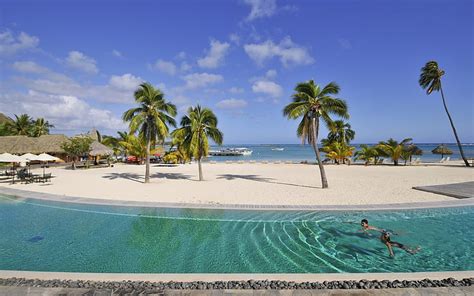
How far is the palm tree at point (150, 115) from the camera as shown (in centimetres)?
1744

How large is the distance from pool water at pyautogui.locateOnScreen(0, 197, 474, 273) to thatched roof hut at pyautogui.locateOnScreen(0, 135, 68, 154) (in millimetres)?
29042

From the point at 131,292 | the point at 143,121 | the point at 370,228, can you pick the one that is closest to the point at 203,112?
the point at 143,121

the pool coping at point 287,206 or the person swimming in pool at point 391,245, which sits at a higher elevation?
the pool coping at point 287,206

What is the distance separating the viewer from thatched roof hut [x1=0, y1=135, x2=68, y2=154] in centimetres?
3320

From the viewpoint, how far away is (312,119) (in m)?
16.0

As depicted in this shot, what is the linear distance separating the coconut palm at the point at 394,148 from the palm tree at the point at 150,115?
28842 mm

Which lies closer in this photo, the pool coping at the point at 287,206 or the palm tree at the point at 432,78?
the pool coping at the point at 287,206

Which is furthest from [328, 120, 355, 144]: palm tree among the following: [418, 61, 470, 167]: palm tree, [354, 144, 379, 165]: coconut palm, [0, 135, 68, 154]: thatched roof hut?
[0, 135, 68, 154]: thatched roof hut

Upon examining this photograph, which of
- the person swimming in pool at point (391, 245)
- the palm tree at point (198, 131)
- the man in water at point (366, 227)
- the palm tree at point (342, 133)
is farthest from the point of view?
the palm tree at point (342, 133)

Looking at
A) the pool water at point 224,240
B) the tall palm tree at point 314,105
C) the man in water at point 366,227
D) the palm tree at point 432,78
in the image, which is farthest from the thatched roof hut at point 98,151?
the palm tree at point 432,78

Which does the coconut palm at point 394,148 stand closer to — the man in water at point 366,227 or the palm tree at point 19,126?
the man in water at point 366,227

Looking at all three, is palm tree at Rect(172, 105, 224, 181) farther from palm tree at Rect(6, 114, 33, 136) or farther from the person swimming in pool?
palm tree at Rect(6, 114, 33, 136)

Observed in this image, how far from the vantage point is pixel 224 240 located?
7.58m

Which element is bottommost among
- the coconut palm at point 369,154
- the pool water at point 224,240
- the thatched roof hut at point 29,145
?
the pool water at point 224,240
